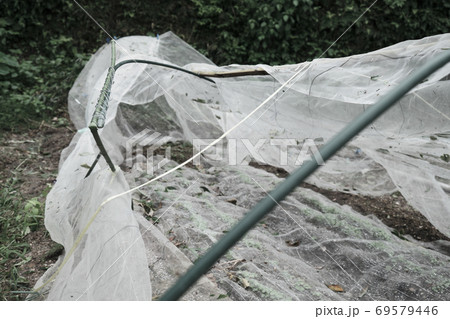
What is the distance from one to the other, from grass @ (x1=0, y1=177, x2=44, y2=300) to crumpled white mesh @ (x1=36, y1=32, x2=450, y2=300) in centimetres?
37

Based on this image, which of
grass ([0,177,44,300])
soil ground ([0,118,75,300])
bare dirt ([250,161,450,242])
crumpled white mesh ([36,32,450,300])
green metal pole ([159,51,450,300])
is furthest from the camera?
bare dirt ([250,161,450,242])

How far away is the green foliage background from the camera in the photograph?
493 cm

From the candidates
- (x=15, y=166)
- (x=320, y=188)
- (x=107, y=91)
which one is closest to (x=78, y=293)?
(x=107, y=91)

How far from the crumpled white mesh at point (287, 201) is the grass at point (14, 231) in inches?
14.4

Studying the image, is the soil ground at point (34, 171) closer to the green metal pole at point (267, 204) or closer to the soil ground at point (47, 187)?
the soil ground at point (47, 187)

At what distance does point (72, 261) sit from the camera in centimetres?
181

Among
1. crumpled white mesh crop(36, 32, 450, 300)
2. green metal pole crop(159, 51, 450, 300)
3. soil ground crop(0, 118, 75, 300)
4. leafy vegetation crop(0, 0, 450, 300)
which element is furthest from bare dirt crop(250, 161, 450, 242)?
leafy vegetation crop(0, 0, 450, 300)

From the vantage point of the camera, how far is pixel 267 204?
3.17 ft

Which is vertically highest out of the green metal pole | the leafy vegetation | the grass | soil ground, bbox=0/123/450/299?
the leafy vegetation

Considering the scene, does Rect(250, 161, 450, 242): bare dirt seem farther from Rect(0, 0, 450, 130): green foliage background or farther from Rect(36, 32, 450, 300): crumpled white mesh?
Rect(0, 0, 450, 130): green foliage background

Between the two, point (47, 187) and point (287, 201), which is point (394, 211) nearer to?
point (287, 201)

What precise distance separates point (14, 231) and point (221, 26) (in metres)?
3.57

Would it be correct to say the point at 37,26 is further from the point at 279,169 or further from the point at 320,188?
the point at 320,188

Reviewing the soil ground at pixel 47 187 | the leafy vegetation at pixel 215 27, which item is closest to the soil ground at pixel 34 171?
the soil ground at pixel 47 187
